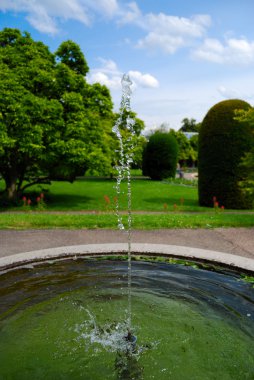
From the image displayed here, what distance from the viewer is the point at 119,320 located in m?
4.12

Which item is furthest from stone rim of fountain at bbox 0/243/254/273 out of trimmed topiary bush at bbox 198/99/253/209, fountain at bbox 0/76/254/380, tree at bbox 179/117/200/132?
tree at bbox 179/117/200/132

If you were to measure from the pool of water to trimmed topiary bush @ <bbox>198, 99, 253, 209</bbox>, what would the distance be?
10.7 m

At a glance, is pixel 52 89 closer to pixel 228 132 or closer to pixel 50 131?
pixel 50 131

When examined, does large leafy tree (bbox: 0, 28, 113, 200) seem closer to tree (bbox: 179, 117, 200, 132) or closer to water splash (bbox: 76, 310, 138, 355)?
water splash (bbox: 76, 310, 138, 355)

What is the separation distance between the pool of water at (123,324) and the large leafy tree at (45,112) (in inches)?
367

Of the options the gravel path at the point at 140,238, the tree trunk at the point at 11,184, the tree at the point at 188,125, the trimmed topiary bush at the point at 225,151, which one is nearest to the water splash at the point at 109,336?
the gravel path at the point at 140,238

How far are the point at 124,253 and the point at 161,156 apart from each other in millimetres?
28687

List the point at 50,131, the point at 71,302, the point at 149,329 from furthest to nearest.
→ the point at 50,131, the point at 71,302, the point at 149,329

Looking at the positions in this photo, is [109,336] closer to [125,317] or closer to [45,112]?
[125,317]

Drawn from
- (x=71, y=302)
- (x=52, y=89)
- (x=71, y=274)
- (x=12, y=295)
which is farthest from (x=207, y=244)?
(x=52, y=89)

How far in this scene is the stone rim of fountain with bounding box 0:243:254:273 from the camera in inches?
232

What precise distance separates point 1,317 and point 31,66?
13.7 meters

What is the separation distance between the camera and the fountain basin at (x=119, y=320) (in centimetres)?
320

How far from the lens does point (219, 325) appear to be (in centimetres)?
396
